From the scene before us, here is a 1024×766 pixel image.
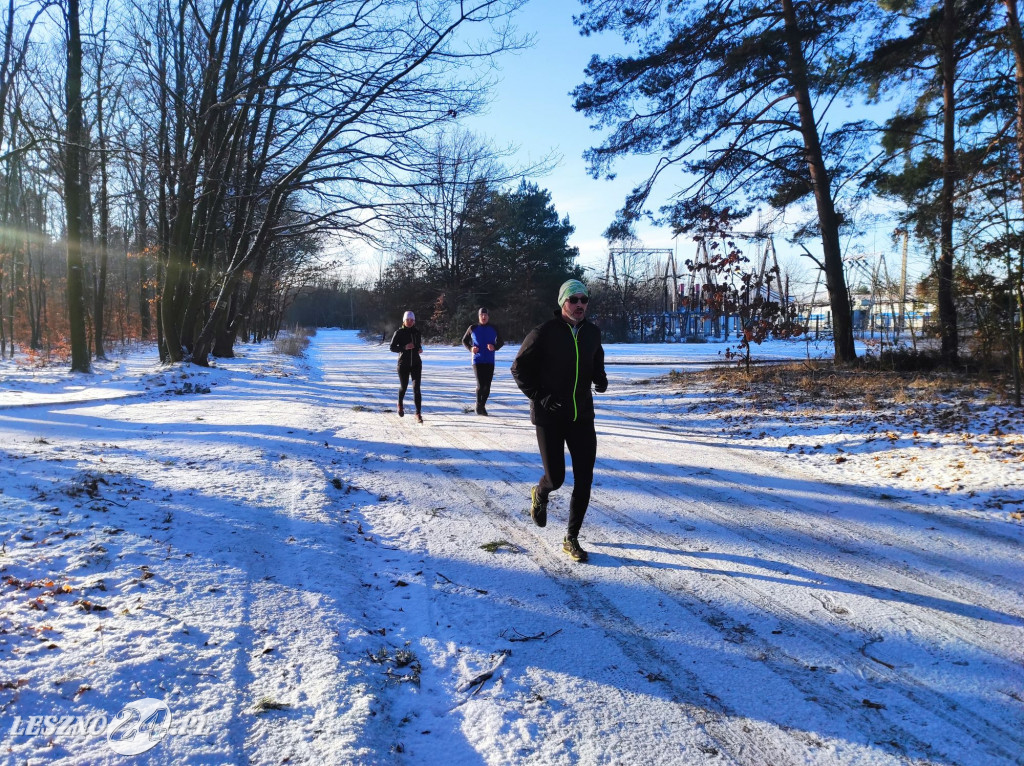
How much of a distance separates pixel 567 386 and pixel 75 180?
1796 centimetres

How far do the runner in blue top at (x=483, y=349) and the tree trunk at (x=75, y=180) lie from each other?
11482 mm

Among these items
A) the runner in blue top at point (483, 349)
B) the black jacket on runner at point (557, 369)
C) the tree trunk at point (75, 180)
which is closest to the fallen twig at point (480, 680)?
the black jacket on runner at point (557, 369)

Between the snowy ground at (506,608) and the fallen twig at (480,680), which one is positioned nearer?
the snowy ground at (506,608)

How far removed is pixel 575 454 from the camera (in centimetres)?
455

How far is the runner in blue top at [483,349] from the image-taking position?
36.1ft

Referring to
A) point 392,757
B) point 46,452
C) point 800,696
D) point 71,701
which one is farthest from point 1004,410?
point 46,452

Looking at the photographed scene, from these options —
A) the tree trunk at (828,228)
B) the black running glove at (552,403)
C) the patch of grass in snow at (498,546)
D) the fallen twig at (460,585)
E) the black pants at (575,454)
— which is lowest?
the fallen twig at (460,585)

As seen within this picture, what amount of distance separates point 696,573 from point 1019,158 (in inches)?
398

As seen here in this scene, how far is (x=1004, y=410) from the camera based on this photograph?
313 inches

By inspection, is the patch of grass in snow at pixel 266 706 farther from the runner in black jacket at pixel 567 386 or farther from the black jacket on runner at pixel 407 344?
the black jacket on runner at pixel 407 344

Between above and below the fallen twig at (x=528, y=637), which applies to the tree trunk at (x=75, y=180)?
above

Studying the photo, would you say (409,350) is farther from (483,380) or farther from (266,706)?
(266,706)

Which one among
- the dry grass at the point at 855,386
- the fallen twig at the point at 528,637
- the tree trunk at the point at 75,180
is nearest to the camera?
the fallen twig at the point at 528,637

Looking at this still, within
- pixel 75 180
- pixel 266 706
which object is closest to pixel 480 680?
pixel 266 706
